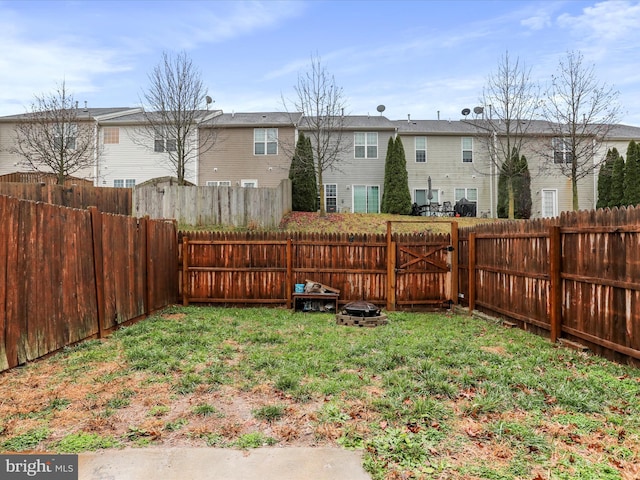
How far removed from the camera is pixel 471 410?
3371 mm

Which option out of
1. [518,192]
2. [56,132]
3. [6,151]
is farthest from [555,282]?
[6,151]

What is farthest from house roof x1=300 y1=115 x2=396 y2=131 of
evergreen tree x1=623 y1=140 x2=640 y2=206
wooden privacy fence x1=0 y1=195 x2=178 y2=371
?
wooden privacy fence x1=0 y1=195 x2=178 y2=371

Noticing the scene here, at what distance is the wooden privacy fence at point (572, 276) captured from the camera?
14.9 ft

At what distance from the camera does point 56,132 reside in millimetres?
17844

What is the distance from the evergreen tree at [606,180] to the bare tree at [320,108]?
45.7 ft

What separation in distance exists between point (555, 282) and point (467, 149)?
1846cm

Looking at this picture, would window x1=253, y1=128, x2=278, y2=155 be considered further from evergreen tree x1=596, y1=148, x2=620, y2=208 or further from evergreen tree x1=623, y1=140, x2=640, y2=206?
evergreen tree x1=623, y1=140, x2=640, y2=206

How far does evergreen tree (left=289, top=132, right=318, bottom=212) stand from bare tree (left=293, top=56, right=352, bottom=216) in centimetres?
36

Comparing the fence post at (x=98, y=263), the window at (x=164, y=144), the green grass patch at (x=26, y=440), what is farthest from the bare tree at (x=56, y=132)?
the green grass patch at (x=26, y=440)

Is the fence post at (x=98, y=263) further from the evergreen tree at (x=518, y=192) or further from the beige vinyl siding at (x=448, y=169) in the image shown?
the evergreen tree at (x=518, y=192)

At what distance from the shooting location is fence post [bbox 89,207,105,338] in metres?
6.15

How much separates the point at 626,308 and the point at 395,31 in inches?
414

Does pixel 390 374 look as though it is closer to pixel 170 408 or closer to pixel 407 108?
pixel 170 408

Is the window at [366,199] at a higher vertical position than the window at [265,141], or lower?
lower
